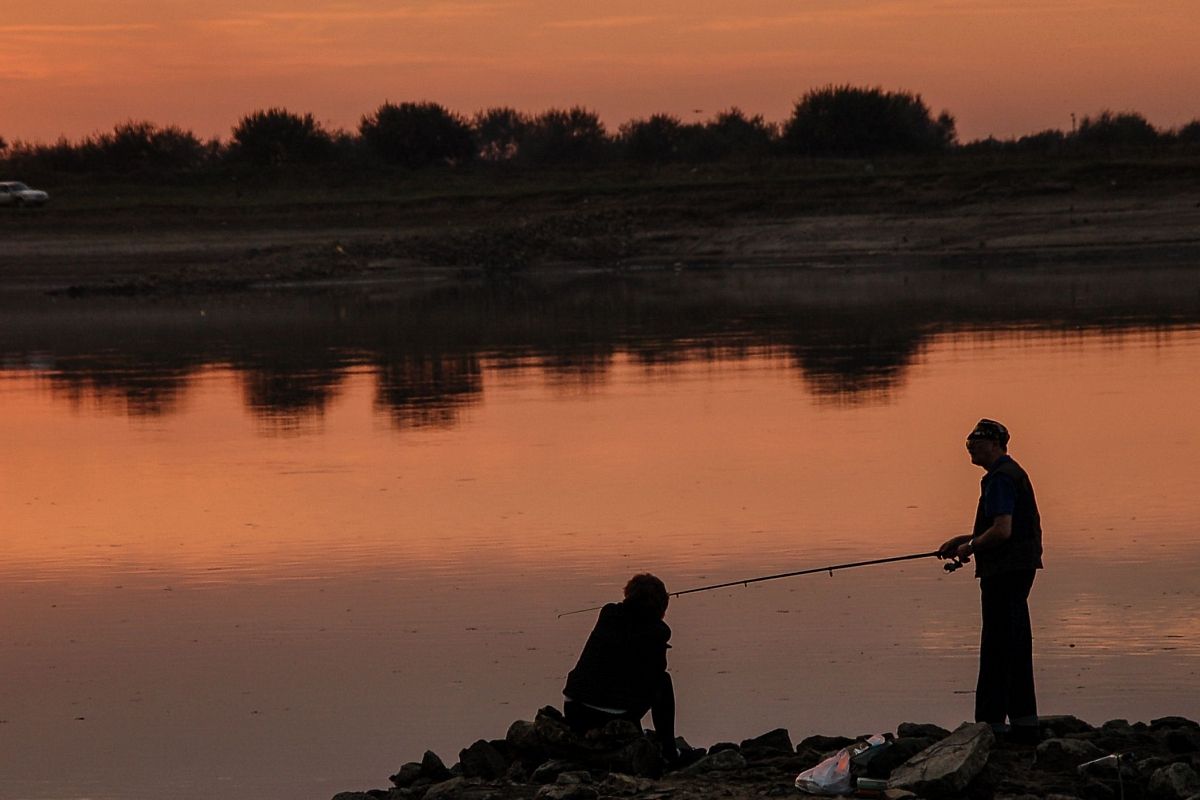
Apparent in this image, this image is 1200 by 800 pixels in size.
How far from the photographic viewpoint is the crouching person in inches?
308

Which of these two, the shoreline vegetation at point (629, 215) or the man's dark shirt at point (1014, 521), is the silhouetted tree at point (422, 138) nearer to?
the shoreline vegetation at point (629, 215)

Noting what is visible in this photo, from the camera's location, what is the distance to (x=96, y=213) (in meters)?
61.8

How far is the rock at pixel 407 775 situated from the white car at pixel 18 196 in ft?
194

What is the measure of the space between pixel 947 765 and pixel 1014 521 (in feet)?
4.43

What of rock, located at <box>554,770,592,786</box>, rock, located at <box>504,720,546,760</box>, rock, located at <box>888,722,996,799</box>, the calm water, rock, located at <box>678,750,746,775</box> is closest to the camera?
rock, located at <box>888,722,996,799</box>

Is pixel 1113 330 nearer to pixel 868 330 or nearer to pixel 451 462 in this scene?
pixel 868 330

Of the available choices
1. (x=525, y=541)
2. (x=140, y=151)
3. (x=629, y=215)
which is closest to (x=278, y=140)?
(x=140, y=151)

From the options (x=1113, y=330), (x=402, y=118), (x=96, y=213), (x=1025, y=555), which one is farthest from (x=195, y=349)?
(x=402, y=118)

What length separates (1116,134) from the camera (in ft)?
258

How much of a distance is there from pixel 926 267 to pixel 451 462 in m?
30.5

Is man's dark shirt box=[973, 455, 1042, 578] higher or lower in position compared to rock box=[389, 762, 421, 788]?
higher

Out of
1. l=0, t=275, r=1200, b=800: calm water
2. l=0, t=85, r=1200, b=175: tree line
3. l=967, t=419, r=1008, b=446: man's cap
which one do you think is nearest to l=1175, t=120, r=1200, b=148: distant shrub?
l=0, t=85, r=1200, b=175: tree line

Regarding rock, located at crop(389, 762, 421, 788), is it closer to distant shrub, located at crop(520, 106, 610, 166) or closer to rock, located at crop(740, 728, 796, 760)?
rock, located at crop(740, 728, 796, 760)

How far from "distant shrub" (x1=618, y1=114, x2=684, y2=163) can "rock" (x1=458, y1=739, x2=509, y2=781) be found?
72043 millimetres
